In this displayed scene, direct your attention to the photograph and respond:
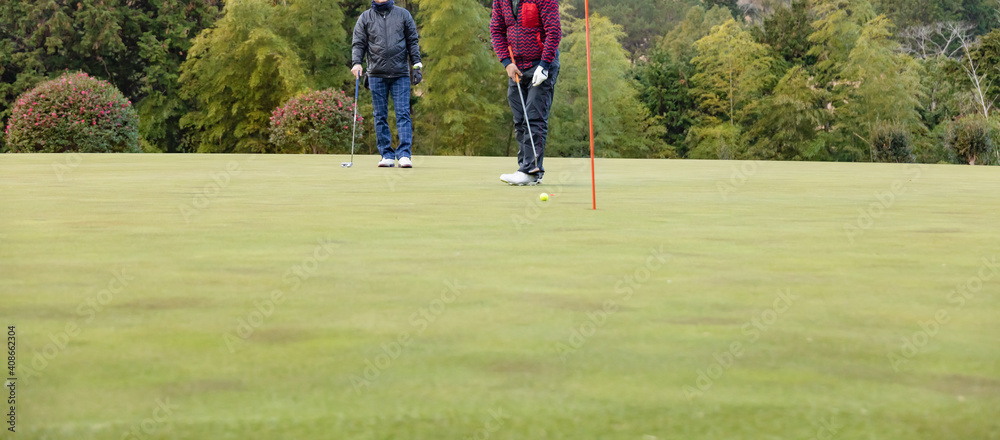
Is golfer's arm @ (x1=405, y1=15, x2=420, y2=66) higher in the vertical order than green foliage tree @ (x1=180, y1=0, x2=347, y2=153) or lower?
higher

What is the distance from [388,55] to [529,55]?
4.66 meters

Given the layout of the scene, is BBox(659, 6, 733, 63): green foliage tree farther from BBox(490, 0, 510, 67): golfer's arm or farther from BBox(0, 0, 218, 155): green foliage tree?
BBox(490, 0, 510, 67): golfer's arm

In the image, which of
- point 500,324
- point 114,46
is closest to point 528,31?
point 500,324

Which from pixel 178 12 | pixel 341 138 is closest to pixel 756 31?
pixel 178 12

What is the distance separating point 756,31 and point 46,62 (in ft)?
112

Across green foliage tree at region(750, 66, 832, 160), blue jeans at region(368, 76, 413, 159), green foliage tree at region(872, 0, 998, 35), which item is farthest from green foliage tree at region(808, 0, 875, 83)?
blue jeans at region(368, 76, 413, 159)

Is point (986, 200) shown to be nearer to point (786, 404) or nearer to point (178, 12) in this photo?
point (786, 404)

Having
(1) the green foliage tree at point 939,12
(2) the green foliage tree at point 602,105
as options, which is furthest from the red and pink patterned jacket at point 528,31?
(1) the green foliage tree at point 939,12

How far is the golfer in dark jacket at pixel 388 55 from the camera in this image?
15.0 m

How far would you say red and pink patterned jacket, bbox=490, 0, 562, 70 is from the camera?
10.5 meters

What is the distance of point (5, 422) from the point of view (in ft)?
8.30

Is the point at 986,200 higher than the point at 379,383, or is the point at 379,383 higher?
the point at 379,383

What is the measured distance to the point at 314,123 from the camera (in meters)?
26.2

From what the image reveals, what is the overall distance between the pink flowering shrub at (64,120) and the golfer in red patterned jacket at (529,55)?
54.6 feet
